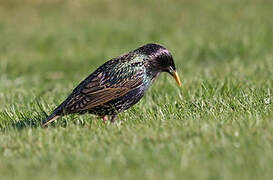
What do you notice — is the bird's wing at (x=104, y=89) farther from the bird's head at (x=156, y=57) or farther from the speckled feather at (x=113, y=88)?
the bird's head at (x=156, y=57)

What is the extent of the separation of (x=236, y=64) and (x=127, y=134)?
6.06 metres

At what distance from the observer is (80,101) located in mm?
5391

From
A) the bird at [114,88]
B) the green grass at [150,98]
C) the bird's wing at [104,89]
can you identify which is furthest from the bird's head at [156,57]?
the green grass at [150,98]

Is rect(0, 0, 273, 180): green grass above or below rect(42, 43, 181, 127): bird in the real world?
below

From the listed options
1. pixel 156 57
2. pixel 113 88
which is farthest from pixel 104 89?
pixel 156 57

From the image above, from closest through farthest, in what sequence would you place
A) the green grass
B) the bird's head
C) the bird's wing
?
the green grass < the bird's wing < the bird's head

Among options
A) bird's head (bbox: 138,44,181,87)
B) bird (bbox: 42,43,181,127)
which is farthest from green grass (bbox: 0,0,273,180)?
bird's head (bbox: 138,44,181,87)

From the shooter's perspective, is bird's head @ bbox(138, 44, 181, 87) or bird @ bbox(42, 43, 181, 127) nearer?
bird @ bbox(42, 43, 181, 127)

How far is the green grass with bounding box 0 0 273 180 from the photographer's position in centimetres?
366

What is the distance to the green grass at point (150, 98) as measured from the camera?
144 inches

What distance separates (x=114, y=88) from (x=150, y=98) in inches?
62.4

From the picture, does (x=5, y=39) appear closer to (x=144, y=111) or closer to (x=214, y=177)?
(x=144, y=111)

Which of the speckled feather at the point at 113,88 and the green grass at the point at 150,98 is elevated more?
the speckled feather at the point at 113,88

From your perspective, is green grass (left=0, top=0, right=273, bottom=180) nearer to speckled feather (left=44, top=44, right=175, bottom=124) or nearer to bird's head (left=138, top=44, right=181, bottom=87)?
speckled feather (left=44, top=44, right=175, bottom=124)
